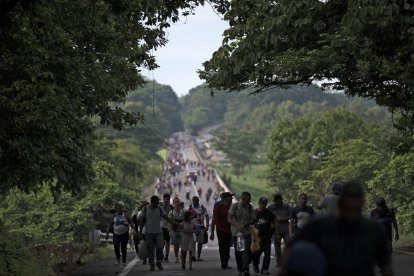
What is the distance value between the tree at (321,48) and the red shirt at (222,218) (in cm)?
268

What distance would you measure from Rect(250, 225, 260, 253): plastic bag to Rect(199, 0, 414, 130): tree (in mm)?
3032

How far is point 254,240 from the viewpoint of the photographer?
13.9 metres

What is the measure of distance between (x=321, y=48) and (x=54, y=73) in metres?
5.30

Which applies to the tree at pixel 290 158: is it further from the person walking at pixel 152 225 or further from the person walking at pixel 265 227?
the person walking at pixel 265 227

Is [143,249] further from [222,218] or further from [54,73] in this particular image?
[54,73]

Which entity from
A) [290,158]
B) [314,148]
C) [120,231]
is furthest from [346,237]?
→ [290,158]

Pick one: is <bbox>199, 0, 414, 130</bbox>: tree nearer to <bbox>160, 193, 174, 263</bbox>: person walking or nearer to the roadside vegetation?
<bbox>160, 193, 174, 263</bbox>: person walking

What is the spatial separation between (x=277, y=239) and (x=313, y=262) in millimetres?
11921

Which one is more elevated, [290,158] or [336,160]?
[290,158]

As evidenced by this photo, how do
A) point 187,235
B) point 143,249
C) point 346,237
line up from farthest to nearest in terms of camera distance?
point 143,249, point 187,235, point 346,237

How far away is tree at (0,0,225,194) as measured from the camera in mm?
11484

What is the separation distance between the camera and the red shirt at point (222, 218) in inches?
600

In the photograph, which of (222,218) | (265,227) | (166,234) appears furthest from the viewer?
(166,234)

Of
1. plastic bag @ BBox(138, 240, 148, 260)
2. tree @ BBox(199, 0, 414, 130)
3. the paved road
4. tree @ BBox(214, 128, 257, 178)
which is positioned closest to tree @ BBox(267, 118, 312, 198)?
the paved road
